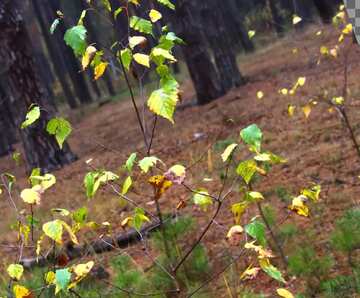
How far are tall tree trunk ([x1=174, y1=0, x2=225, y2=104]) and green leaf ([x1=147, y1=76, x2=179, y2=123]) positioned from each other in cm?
909

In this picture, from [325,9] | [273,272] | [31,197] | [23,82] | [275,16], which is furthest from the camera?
[275,16]

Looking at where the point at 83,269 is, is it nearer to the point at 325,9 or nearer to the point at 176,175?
the point at 176,175

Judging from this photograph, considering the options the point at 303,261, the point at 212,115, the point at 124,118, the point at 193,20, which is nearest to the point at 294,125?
the point at 212,115

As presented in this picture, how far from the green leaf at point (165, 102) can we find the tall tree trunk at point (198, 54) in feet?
29.8

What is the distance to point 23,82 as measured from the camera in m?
8.82

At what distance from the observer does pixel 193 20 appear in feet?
35.3

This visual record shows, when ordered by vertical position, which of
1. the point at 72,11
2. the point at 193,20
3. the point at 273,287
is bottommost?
the point at 273,287

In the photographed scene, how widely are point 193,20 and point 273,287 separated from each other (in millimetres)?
8002

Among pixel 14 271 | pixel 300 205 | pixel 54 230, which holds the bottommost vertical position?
pixel 300 205

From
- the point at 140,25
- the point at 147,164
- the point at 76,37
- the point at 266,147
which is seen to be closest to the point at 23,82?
the point at 266,147

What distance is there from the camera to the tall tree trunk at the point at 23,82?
28.7 ft

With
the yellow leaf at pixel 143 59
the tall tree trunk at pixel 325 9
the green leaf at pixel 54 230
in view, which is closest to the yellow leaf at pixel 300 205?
the yellow leaf at pixel 143 59

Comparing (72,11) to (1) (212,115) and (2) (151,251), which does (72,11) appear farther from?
(2) (151,251)

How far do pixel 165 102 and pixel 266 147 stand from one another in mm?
4728
